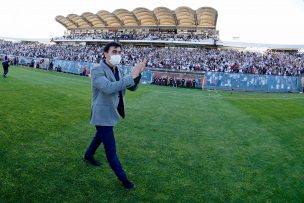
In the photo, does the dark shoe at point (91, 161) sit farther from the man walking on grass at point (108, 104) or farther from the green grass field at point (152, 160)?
the man walking on grass at point (108, 104)

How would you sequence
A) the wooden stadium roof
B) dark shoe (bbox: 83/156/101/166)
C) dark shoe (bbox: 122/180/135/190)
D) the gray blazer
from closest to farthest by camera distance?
1. the gray blazer
2. dark shoe (bbox: 122/180/135/190)
3. dark shoe (bbox: 83/156/101/166)
4. the wooden stadium roof

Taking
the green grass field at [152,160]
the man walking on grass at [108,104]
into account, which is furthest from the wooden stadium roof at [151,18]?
the man walking on grass at [108,104]

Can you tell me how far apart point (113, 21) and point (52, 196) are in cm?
8925

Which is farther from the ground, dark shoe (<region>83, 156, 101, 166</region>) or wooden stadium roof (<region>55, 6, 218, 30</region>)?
wooden stadium roof (<region>55, 6, 218, 30</region>)

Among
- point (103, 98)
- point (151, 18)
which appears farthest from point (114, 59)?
point (151, 18)

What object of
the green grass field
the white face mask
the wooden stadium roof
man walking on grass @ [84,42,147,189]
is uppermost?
the wooden stadium roof

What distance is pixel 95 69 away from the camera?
4875mm

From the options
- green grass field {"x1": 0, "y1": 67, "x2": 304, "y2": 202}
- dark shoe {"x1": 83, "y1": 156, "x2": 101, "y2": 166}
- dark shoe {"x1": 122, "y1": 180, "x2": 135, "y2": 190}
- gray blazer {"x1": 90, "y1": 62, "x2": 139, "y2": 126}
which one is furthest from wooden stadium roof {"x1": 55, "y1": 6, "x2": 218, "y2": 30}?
dark shoe {"x1": 122, "y1": 180, "x2": 135, "y2": 190}

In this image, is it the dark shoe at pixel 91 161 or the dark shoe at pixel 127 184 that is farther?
the dark shoe at pixel 91 161

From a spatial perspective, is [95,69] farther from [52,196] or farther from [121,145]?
[121,145]

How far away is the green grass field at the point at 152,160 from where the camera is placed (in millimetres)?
4754

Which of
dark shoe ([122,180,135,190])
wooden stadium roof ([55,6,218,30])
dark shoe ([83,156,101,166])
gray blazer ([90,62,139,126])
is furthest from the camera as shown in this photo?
wooden stadium roof ([55,6,218,30])

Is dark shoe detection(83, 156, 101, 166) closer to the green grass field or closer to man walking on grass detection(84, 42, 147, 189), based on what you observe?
the green grass field

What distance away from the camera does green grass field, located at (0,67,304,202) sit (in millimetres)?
4754
